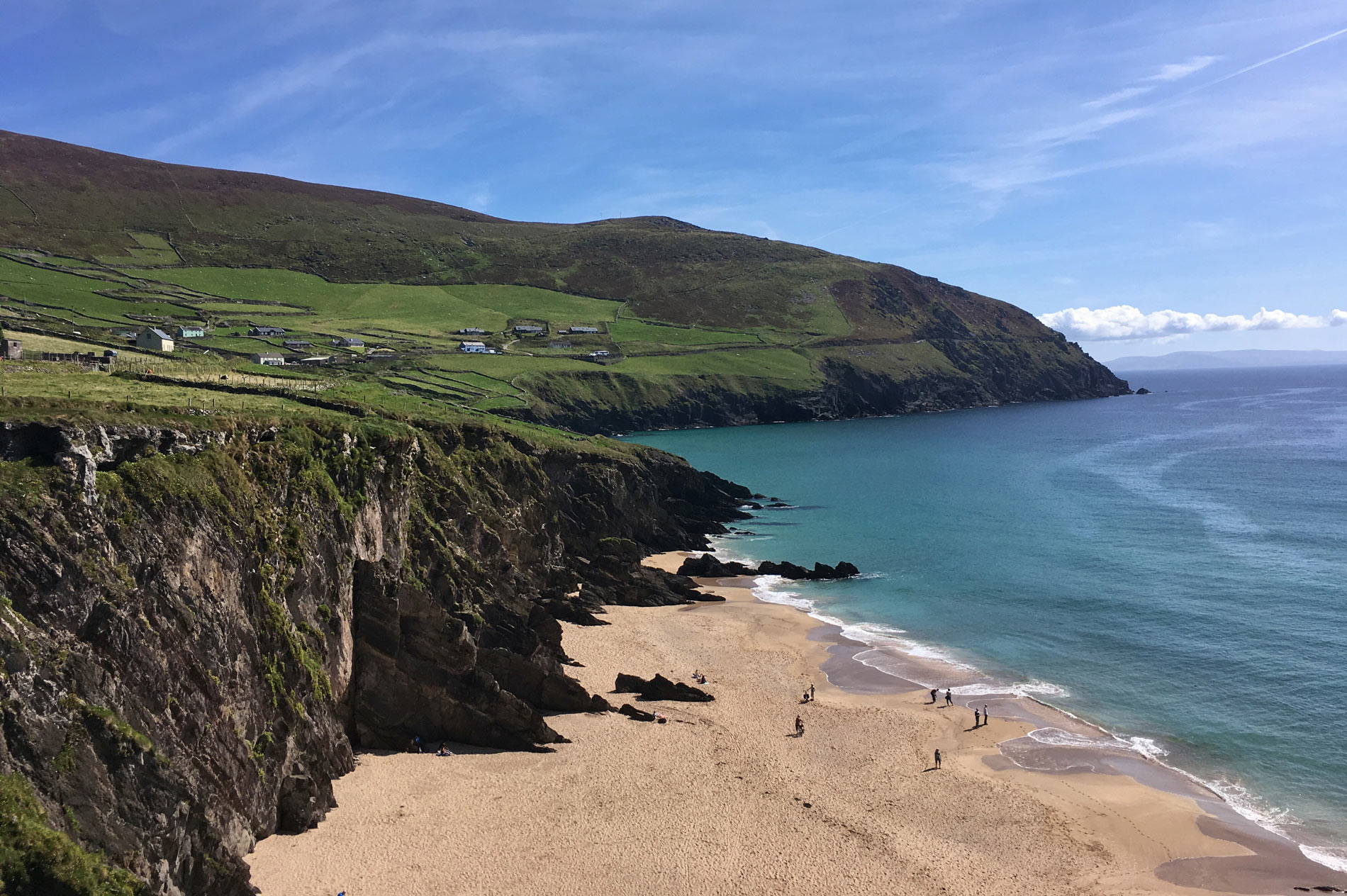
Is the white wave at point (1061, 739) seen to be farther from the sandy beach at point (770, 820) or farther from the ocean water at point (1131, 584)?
the ocean water at point (1131, 584)

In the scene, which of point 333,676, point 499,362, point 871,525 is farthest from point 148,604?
point 499,362

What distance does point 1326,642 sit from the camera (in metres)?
50.4

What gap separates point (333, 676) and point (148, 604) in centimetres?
1056

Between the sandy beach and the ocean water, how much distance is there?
480 centimetres

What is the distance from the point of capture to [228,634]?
1080 inches

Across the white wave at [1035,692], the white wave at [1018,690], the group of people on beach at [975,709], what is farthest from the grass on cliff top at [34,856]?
the white wave at [1018,690]

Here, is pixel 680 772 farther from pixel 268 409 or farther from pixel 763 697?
pixel 268 409

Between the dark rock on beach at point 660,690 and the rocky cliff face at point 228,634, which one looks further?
the dark rock on beach at point 660,690

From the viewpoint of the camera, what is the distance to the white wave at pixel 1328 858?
3039cm

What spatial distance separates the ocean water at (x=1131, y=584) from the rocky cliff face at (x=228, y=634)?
27.2 meters

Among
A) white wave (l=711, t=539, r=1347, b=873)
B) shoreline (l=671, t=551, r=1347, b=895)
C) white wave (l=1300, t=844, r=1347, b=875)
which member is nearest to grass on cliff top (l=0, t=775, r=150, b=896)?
shoreline (l=671, t=551, r=1347, b=895)

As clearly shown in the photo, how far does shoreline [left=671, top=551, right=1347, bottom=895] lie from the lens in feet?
99.7

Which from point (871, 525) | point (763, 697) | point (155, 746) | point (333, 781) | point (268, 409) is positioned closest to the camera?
point (155, 746)

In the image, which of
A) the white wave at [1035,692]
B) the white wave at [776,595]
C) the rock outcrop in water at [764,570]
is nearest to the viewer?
the white wave at [1035,692]
